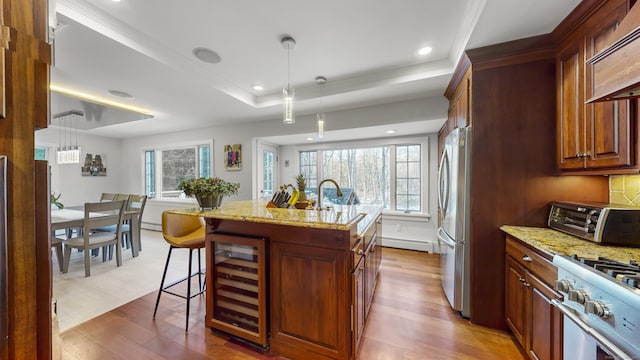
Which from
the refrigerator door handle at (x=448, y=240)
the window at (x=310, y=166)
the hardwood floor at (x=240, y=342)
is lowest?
the hardwood floor at (x=240, y=342)

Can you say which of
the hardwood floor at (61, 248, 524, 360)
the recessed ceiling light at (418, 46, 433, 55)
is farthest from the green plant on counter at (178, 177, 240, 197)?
the recessed ceiling light at (418, 46, 433, 55)

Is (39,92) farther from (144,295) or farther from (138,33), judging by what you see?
(144,295)

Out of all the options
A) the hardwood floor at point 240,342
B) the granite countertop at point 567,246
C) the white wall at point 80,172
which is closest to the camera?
the granite countertop at point 567,246

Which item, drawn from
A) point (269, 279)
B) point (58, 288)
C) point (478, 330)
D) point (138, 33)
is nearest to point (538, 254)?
point (478, 330)

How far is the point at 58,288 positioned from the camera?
8.95ft

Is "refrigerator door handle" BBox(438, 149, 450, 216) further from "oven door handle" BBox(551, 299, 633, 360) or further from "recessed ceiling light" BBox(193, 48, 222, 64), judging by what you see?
"recessed ceiling light" BBox(193, 48, 222, 64)

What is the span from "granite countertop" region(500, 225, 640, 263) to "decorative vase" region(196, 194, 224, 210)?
2253 mm

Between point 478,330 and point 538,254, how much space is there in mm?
946

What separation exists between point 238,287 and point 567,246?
2.18m

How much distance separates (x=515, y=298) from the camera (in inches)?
73.1

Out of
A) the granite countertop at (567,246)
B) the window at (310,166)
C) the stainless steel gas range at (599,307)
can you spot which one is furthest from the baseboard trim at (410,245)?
the stainless steel gas range at (599,307)

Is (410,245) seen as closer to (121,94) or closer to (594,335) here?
(594,335)

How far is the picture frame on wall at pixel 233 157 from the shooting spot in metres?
4.57

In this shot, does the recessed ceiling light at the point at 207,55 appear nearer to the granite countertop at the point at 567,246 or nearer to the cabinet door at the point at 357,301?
the cabinet door at the point at 357,301
